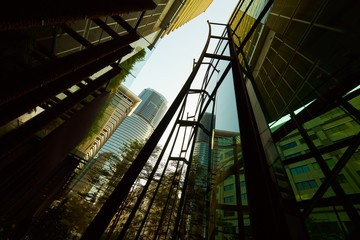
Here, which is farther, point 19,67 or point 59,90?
point 19,67

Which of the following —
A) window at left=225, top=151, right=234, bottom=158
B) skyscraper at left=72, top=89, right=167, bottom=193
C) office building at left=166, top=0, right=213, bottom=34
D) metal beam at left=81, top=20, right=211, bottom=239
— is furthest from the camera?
skyscraper at left=72, top=89, right=167, bottom=193

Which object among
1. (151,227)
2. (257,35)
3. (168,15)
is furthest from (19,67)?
(151,227)

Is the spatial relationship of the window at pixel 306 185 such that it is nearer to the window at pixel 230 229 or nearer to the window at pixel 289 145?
the window at pixel 289 145

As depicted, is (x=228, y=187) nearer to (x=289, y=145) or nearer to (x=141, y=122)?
(x=289, y=145)

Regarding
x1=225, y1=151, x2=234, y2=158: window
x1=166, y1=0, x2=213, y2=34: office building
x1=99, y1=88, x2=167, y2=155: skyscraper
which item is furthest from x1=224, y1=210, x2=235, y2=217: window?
x1=99, y1=88, x2=167, y2=155: skyscraper

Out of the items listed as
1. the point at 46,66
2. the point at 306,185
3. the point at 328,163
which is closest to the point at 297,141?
the point at 328,163

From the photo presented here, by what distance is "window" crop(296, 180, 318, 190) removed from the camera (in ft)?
4.23

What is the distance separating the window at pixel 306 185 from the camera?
129 cm

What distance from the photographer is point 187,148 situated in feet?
12.6

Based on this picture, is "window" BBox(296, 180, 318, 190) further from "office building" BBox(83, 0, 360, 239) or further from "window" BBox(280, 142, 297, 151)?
"window" BBox(280, 142, 297, 151)

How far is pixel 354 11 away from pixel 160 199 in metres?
11.8

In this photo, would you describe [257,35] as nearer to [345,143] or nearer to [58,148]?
[345,143]

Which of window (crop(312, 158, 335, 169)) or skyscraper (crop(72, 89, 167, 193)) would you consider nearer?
window (crop(312, 158, 335, 169))

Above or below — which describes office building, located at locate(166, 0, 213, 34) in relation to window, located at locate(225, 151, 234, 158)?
above
